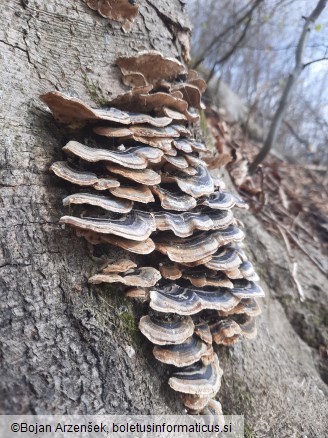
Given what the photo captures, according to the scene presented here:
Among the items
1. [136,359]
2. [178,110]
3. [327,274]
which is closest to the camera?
[136,359]

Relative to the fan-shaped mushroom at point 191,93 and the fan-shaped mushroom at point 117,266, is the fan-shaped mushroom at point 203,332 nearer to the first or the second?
the fan-shaped mushroom at point 117,266

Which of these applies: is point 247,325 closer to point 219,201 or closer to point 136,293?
point 219,201

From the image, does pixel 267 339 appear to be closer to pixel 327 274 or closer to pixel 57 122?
pixel 327 274

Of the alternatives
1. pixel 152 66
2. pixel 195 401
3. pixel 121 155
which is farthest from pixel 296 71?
pixel 195 401

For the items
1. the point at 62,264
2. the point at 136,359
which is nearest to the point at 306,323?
the point at 136,359

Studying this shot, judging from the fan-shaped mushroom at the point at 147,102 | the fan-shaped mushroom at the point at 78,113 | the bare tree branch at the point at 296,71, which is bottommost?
the fan-shaped mushroom at the point at 78,113

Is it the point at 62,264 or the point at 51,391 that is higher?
the point at 62,264

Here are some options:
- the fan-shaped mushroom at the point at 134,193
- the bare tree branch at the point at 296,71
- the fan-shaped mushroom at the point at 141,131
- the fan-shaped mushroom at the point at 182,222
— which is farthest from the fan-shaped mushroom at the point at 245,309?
the bare tree branch at the point at 296,71
